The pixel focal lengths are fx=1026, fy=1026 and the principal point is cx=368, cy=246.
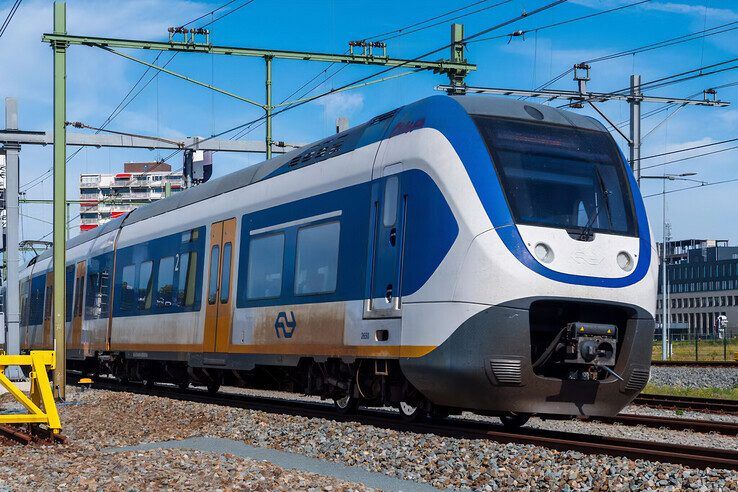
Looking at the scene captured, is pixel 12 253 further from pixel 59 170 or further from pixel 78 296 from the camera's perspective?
pixel 59 170

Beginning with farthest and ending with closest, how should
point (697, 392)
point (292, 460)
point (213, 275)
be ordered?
point (697, 392)
point (213, 275)
point (292, 460)

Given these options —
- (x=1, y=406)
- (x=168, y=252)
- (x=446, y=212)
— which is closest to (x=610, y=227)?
(x=446, y=212)

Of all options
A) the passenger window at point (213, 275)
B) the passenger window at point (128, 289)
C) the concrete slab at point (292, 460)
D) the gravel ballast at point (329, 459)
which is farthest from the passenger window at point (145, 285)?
the concrete slab at point (292, 460)

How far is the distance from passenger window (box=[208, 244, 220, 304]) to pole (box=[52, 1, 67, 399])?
4574 millimetres

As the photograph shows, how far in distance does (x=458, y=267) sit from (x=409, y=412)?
2748mm

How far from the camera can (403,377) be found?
479 inches

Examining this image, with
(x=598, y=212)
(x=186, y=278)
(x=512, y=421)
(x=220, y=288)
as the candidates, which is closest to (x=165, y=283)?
(x=186, y=278)

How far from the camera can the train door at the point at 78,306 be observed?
24.7 m

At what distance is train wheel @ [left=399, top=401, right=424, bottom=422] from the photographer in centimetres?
1252

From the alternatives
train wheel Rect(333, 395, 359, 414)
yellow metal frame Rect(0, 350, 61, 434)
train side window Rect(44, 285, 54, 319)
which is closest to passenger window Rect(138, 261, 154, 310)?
yellow metal frame Rect(0, 350, 61, 434)

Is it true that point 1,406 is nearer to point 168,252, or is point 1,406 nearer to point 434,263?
point 168,252

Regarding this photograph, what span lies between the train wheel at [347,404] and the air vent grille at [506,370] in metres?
3.57

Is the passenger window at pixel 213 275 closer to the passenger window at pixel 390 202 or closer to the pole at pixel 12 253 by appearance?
the passenger window at pixel 390 202

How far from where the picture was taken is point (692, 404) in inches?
704
